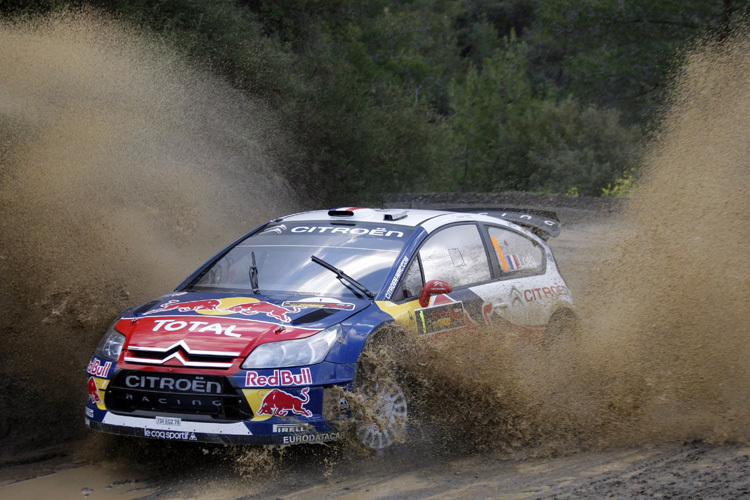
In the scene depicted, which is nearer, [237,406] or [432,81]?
[237,406]

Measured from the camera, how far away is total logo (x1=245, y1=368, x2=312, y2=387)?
4629 mm

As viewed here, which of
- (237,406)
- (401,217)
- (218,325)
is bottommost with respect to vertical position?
(237,406)

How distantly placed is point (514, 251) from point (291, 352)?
2706 millimetres

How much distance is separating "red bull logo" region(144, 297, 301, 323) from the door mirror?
2.95 feet

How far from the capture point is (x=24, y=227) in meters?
7.95

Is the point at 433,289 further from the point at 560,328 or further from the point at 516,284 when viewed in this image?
the point at 560,328

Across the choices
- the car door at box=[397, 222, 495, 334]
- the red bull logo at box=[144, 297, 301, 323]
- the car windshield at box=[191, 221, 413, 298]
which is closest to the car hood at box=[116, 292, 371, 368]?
the red bull logo at box=[144, 297, 301, 323]

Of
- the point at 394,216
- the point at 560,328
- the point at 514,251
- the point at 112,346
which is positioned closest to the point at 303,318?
the point at 112,346

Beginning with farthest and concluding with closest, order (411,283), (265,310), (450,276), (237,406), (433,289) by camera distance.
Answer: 1. (450,276)
2. (411,283)
3. (433,289)
4. (265,310)
5. (237,406)

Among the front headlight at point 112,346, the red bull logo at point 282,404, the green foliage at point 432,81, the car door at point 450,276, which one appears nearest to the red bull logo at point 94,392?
the front headlight at point 112,346

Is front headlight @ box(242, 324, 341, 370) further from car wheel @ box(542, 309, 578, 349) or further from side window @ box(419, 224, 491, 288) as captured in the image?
car wheel @ box(542, 309, 578, 349)

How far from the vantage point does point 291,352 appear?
4758mm

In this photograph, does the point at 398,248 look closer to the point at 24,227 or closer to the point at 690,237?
the point at 690,237

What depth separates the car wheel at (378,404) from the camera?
189 inches
